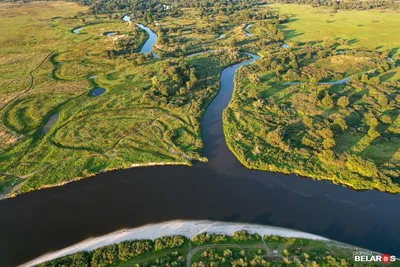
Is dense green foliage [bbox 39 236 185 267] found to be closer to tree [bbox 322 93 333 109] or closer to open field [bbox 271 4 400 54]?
tree [bbox 322 93 333 109]

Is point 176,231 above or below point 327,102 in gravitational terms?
below

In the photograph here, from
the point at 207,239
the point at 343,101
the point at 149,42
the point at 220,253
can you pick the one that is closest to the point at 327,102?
the point at 343,101

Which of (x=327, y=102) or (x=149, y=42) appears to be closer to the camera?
(x=327, y=102)

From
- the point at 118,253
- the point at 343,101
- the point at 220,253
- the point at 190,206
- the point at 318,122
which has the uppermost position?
the point at 343,101

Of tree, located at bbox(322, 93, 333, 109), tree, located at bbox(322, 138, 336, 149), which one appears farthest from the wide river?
tree, located at bbox(322, 93, 333, 109)

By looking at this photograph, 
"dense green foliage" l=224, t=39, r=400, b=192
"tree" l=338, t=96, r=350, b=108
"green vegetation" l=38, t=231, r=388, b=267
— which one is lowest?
"green vegetation" l=38, t=231, r=388, b=267

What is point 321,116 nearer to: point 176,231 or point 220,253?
point 220,253

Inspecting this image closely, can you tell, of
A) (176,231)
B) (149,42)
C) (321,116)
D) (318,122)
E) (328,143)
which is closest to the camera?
(176,231)
